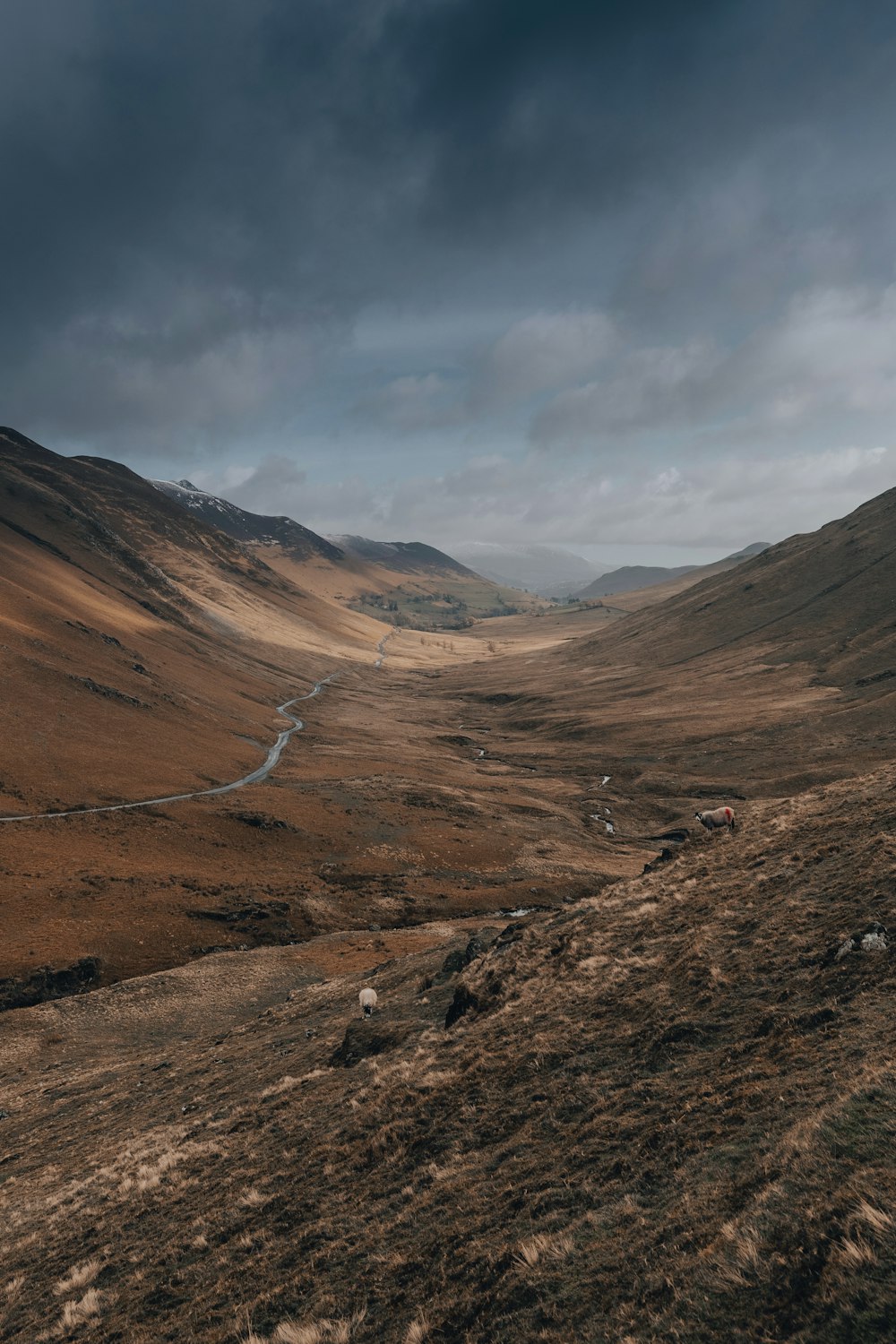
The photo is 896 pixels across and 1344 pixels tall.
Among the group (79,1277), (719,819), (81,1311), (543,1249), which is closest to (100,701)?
(719,819)

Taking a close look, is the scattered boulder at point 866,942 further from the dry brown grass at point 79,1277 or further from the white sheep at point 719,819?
the dry brown grass at point 79,1277

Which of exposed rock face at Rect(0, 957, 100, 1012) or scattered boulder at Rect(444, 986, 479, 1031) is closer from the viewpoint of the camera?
scattered boulder at Rect(444, 986, 479, 1031)

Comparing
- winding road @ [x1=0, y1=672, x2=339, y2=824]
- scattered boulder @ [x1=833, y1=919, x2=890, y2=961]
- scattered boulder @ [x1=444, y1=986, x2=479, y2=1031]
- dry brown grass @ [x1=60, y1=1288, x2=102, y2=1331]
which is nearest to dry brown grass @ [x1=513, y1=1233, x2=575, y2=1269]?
scattered boulder @ [x1=833, y1=919, x2=890, y2=961]

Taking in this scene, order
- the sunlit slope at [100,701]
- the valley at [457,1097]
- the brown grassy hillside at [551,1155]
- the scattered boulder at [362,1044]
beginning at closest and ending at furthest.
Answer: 1. the brown grassy hillside at [551,1155]
2. the valley at [457,1097]
3. the scattered boulder at [362,1044]
4. the sunlit slope at [100,701]

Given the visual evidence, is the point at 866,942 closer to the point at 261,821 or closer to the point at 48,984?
the point at 48,984

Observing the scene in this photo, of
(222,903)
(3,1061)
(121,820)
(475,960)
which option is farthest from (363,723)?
(475,960)

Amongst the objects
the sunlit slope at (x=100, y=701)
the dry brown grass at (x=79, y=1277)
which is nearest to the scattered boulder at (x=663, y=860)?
the dry brown grass at (x=79, y=1277)

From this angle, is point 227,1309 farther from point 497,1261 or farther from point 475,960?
point 475,960

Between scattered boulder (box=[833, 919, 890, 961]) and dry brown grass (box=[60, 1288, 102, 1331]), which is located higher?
scattered boulder (box=[833, 919, 890, 961])

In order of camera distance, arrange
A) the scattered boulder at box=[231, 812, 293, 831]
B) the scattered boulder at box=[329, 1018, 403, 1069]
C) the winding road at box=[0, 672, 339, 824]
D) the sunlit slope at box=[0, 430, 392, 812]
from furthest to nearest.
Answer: the sunlit slope at box=[0, 430, 392, 812] < the scattered boulder at box=[231, 812, 293, 831] < the winding road at box=[0, 672, 339, 824] < the scattered boulder at box=[329, 1018, 403, 1069]

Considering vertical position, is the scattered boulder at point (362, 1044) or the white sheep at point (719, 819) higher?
the white sheep at point (719, 819)

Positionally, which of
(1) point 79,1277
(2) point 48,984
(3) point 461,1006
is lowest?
(2) point 48,984

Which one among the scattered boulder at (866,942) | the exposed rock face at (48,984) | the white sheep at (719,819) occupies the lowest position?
the exposed rock face at (48,984)

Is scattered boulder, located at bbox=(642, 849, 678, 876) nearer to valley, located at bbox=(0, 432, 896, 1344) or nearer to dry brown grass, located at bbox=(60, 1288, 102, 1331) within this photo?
valley, located at bbox=(0, 432, 896, 1344)
